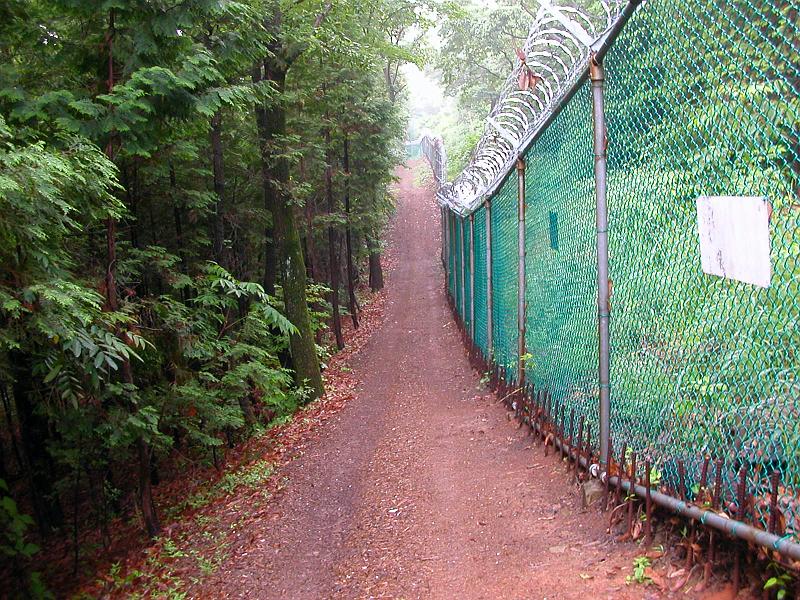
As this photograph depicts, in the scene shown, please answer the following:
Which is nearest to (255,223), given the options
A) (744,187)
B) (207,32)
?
(207,32)

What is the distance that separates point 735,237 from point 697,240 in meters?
0.43

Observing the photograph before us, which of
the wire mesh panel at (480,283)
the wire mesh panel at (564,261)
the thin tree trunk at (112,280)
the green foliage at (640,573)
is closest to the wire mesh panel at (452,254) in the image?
the wire mesh panel at (480,283)

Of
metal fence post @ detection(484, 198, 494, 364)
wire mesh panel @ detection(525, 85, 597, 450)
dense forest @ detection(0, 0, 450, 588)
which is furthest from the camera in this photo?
metal fence post @ detection(484, 198, 494, 364)

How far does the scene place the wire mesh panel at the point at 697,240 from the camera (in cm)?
→ 221

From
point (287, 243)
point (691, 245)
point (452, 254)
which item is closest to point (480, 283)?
point (287, 243)

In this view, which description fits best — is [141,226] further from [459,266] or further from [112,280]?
[459,266]

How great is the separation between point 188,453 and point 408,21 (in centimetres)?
1185

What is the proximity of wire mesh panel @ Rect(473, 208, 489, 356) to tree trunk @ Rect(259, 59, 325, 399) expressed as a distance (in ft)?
11.5

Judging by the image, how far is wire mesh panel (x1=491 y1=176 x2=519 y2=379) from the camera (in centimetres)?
673

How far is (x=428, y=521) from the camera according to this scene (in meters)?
4.90

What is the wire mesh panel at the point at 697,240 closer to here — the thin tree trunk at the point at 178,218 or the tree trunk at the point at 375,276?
the thin tree trunk at the point at 178,218

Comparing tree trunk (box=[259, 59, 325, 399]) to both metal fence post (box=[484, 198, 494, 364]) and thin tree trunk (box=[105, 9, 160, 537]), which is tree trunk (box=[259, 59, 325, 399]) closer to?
metal fence post (box=[484, 198, 494, 364])

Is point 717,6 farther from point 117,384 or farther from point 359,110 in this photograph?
point 359,110

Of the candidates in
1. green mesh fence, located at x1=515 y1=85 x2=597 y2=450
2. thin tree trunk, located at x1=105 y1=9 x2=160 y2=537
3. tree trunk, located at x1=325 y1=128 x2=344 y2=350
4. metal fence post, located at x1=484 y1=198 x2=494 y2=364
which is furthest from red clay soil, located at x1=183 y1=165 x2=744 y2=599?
tree trunk, located at x1=325 y1=128 x2=344 y2=350
